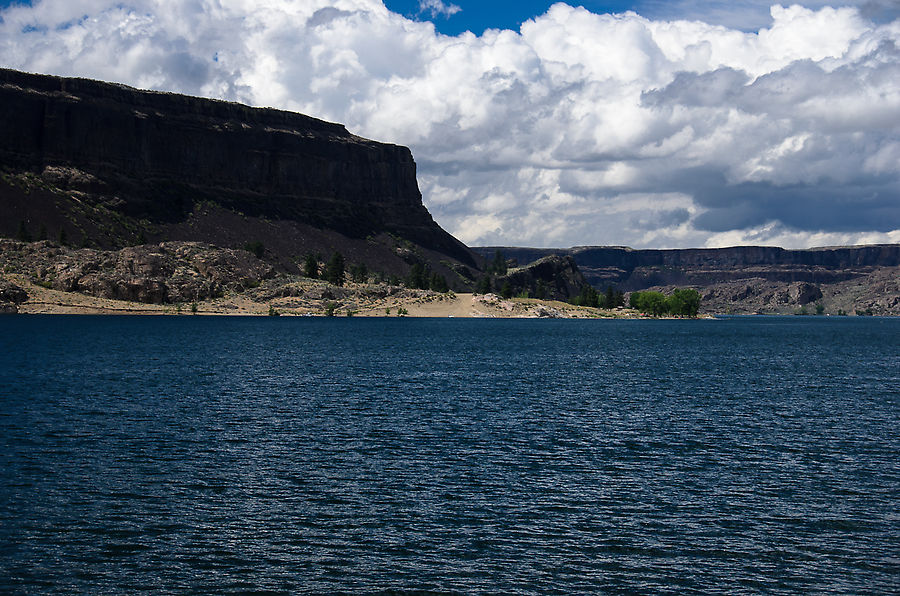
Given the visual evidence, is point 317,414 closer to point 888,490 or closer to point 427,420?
point 427,420

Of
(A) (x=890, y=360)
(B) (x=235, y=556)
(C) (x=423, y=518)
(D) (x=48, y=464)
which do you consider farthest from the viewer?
(A) (x=890, y=360)

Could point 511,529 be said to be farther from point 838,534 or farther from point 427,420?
point 427,420

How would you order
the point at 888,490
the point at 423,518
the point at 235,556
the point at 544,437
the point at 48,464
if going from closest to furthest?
the point at 235,556, the point at 423,518, the point at 888,490, the point at 48,464, the point at 544,437

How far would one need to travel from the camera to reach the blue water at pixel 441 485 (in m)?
28.3

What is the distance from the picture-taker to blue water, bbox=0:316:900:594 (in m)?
28.3

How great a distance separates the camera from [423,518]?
3419 centimetres

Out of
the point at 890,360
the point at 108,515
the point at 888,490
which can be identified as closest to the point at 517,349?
the point at 890,360

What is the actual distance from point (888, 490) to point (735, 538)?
12.6m

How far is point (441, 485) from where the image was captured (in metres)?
39.6

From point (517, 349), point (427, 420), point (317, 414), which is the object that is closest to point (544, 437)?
point (427, 420)

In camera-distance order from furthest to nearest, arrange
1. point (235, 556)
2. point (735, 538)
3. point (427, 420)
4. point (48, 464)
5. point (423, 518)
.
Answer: point (427, 420) < point (48, 464) < point (423, 518) < point (735, 538) < point (235, 556)

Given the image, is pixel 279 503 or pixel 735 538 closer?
pixel 735 538

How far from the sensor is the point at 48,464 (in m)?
42.3

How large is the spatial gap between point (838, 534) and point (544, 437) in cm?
2194
